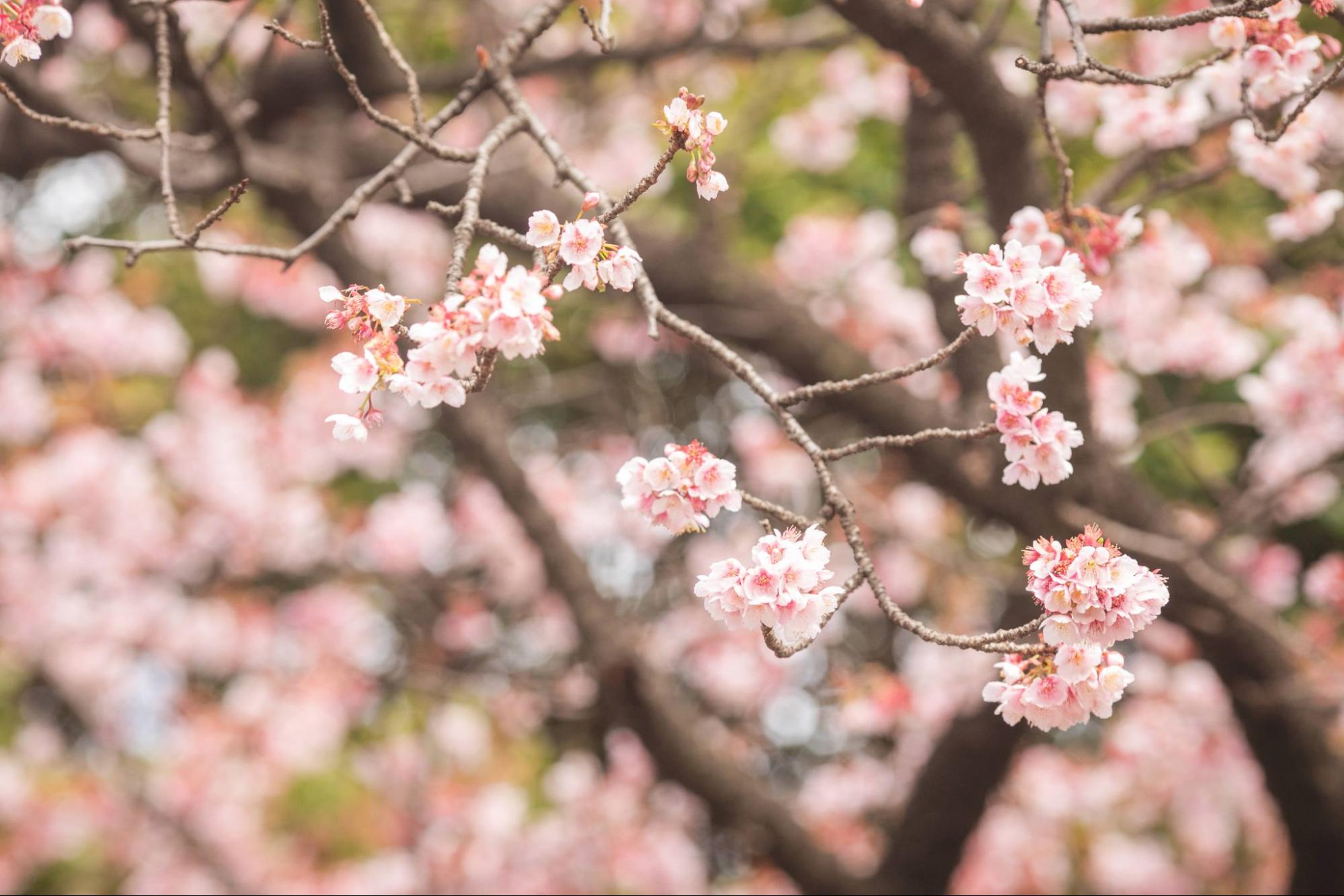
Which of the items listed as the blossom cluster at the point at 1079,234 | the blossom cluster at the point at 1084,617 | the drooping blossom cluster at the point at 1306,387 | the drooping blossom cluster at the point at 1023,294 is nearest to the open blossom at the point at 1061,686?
the blossom cluster at the point at 1084,617

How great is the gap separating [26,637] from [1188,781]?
5236 mm

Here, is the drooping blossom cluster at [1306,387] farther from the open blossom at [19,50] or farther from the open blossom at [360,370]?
the open blossom at [19,50]

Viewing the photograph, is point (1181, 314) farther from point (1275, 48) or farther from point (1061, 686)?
point (1061, 686)

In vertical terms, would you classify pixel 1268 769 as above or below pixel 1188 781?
above

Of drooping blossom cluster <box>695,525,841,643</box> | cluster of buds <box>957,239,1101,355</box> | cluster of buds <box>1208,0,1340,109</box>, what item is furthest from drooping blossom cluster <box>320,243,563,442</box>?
cluster of buds <box>1208,0,1340,109</box>

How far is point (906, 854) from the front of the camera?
322cm

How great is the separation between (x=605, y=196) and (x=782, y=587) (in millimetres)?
517

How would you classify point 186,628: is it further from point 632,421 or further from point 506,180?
point 506,180

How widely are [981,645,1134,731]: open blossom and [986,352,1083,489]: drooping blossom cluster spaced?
0.75 feet

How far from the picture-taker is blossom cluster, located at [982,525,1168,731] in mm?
1031

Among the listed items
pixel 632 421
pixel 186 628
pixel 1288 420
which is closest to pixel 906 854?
pixel 1288 420

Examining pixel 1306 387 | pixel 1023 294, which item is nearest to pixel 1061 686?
pixel 1023 294

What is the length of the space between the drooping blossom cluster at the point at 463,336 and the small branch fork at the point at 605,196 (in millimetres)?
49

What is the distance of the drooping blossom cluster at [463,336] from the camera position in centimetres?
98
